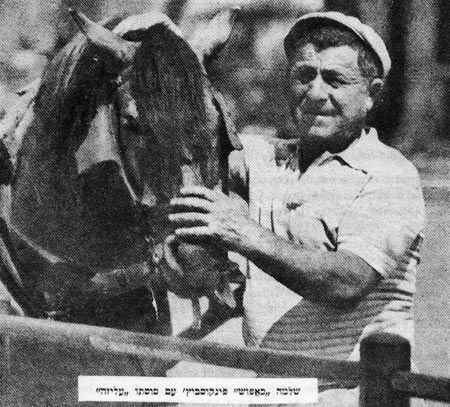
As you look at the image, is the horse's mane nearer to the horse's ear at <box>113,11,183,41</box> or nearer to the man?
the horse's ear at <box>113,11,183,41</box>

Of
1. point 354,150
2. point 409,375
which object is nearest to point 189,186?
point 354,150

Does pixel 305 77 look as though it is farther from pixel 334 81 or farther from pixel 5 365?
pixel 5 365

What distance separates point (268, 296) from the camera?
1.26 meters

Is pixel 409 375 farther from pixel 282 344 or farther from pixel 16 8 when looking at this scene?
pixel 16 8

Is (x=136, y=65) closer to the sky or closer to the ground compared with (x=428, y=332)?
closer to the sky

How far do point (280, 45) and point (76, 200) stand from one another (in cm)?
46

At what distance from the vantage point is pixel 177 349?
3.39ft

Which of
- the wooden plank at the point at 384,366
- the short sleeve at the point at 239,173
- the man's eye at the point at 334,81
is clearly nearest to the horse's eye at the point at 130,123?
the short sleeve at the point at 239,173

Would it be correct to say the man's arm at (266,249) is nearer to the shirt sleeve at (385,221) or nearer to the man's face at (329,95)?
the shirt sleeve at (385,221)

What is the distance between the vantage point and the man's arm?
3.59ft

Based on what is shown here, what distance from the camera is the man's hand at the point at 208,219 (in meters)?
1.09

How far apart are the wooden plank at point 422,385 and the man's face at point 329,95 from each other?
47 centimetres

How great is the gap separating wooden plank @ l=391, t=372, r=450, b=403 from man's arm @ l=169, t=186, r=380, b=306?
0.26 m
